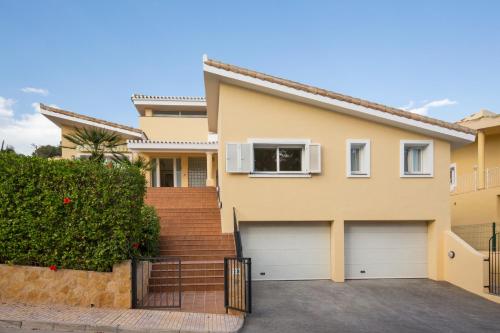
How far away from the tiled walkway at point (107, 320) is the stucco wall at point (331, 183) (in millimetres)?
3921

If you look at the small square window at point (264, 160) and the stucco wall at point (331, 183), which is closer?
the stucco wall at point (331, 183)

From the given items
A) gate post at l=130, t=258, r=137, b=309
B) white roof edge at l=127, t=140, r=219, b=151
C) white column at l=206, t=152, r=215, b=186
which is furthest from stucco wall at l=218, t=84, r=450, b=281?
white column at l=206, t=152, r=215, b=186

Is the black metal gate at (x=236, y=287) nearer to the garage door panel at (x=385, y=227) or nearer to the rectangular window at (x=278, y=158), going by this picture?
the rectangular window at (x=278, y=158)

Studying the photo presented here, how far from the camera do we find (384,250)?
10.1 m

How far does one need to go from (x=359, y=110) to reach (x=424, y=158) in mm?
2909

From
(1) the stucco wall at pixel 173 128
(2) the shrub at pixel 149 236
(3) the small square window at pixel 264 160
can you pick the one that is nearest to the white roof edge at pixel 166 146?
(1) the stucco wall at pixel 173 128

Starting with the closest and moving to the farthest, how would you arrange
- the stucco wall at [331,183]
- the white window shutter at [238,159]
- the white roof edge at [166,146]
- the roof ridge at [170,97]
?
the white window shutter at [238,159] < the stucco wall at [331,183] < the white roof edge at [166,146] < the roof ridge at [170,97]

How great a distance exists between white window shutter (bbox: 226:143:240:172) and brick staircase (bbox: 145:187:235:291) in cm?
214

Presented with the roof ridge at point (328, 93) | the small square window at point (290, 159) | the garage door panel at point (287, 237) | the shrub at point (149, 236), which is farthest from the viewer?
the small square window at point (290, 159)

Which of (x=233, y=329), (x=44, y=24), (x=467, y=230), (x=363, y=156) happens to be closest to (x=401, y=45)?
(x=363, y=156)

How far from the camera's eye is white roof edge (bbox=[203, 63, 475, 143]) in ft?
30.8

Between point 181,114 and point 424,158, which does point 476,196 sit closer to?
point 424,158

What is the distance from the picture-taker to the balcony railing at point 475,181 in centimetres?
1394

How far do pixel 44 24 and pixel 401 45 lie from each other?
1429 centimetres
